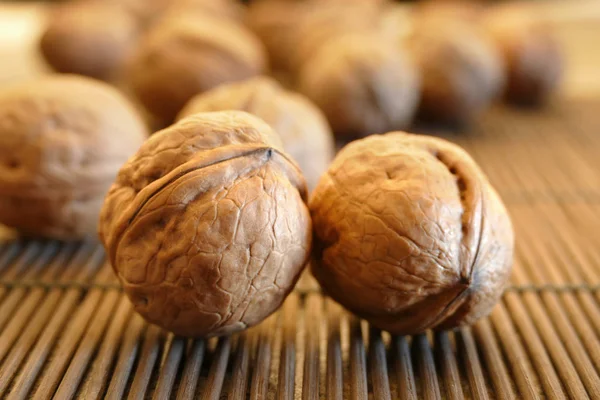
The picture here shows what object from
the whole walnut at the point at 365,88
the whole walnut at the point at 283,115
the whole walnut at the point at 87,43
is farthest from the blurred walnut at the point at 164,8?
the whole walnut at the point at 283,115

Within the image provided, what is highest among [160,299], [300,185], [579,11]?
[300,185]

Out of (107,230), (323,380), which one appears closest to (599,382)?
(323,380)

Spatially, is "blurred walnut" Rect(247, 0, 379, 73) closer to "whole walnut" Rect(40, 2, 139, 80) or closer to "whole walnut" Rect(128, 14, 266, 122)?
"whole walnut" Rect(128, 14, 266, 122)

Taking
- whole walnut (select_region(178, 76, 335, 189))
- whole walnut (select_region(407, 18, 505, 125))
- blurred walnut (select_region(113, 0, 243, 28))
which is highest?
whole walnut (select_region(178, 76, 335, 189))

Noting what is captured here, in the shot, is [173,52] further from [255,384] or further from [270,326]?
[255,384]

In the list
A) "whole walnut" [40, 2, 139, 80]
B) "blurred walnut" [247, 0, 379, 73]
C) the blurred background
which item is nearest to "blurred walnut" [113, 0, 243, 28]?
"blurred walnut" [247, 0, 379, 73]

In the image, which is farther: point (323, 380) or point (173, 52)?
point (173, 52)

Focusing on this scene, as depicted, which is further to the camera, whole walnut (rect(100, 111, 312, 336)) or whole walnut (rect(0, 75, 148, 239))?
whole walnut (rect(0, 75, 148, 239))
